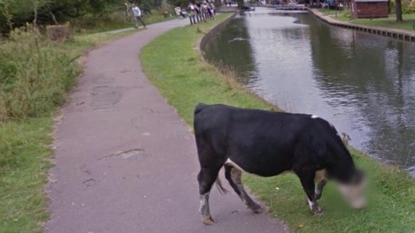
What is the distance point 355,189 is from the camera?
4.98m

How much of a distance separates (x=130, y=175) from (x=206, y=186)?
210 centimetres

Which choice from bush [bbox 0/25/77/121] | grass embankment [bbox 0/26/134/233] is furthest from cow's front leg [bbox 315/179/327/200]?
bush [bbox 0/25/77/121]

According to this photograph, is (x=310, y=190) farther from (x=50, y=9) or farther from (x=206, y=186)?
(x=50, y=9)

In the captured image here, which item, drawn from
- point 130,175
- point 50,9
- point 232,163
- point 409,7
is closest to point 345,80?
point 130,175

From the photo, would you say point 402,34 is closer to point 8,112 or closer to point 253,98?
point 253,98

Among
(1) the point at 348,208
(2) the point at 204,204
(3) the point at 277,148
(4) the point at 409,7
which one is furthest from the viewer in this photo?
(4) the point at 409,7

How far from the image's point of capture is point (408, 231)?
4.88 m

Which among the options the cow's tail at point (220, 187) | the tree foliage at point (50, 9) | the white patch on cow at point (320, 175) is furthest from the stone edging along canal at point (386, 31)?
the white patch on cow at point (320, 175)

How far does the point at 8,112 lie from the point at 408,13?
4703cm

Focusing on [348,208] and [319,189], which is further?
[319,189]

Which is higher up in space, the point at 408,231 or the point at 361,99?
the point at 408,231

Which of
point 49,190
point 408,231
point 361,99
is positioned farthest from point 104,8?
point 408,231

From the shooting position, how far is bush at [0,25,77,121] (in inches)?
411

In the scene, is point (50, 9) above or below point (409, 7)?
above
